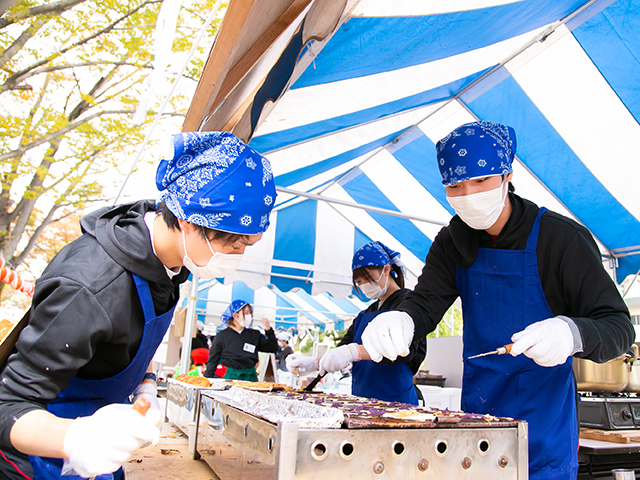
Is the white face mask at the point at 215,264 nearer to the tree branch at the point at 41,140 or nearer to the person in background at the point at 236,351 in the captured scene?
the person in background at the point at 236,351

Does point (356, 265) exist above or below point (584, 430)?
above

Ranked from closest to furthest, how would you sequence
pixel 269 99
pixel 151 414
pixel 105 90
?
1. pixel 151 414
2. pixel 269 99
3. pixel 105 90

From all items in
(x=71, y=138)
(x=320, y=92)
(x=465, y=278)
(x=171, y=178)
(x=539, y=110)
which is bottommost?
(x=465, y=278)

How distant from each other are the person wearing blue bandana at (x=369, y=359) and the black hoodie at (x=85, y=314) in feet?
4.14

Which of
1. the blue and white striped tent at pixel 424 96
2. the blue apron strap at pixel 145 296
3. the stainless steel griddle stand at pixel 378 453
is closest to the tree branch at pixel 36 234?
the blue and white striped tent at pixel 424 96

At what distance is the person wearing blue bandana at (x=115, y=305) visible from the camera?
2.93 ft

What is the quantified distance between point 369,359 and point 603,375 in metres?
1.34

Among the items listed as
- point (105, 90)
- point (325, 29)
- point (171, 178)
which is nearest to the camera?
point (171, 178)

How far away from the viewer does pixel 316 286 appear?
6.70 m

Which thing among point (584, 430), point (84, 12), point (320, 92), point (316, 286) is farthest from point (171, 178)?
point (84, 12)

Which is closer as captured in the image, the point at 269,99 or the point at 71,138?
the point at 269,99

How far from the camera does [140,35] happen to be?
688 cm

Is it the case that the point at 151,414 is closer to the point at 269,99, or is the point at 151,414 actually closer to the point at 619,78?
the point at 269,99

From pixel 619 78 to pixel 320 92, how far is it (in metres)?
2.35
